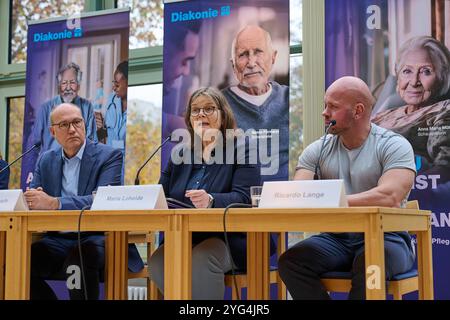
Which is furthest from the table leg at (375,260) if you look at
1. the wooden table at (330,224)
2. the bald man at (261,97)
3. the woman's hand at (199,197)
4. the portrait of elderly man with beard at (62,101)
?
the portrait of elderly man with beard at (62,101)

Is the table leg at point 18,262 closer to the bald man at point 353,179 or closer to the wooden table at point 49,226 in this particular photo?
the wooden table at point 49,226

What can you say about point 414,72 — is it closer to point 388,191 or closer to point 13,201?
point 388,191

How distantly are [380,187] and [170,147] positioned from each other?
161cm

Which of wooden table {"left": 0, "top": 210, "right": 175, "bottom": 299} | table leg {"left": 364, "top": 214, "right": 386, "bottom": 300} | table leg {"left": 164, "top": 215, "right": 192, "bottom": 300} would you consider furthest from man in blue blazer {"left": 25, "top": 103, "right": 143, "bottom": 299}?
table leg {"left": 364, "top": 214, "right": 386, "bottom": 300}

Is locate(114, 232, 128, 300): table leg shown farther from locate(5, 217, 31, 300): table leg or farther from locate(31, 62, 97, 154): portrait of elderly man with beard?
locate(31, 62, 97, 154): portrait of elderly man with beard

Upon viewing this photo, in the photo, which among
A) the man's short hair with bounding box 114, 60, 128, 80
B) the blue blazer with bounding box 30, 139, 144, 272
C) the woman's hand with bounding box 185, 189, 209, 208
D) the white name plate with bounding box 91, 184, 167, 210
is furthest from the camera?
the man's short hair with bounding box 114, 60, 128, 80

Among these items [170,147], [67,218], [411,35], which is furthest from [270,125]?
[67,218]

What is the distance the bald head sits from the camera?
106 inches

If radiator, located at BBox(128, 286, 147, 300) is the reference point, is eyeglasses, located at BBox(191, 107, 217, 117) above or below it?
above

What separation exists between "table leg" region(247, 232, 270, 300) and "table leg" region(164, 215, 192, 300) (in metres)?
0.56

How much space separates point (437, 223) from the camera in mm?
3109

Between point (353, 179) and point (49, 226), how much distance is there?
1.16 m

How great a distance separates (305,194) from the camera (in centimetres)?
199

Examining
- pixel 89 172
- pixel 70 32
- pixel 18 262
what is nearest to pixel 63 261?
pixel 89 172
